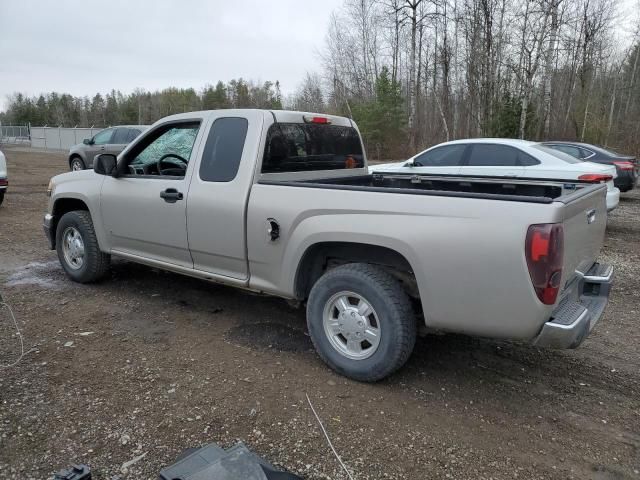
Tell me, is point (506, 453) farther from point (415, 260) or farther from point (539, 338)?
point (415, 260)

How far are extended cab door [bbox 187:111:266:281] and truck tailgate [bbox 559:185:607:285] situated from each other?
7.44 feet

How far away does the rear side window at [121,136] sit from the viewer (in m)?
17.7

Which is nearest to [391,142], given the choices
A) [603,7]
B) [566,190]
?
[603,7]

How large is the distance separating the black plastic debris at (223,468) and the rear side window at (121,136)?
1700cm

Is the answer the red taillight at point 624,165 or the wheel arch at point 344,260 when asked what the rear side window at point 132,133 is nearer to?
the red taillight at point 624,165

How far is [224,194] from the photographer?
405 cm

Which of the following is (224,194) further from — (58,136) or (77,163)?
(58,136)

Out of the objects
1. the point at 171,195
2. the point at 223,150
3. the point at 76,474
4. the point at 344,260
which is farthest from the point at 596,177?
the point at 76,474

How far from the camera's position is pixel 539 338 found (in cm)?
288

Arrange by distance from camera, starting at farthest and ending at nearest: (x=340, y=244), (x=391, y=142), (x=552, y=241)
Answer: (x=391, y=142) → (x=340, y=244) → (x=552, y=241)

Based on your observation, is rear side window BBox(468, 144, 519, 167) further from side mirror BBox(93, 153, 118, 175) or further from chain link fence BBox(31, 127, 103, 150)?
chain link fence BBox(31, 127, 103, 150)

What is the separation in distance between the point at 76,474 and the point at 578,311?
294 cm

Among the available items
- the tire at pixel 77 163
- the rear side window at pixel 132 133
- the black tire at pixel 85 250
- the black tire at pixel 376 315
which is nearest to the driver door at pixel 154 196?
the black tire at pixel 85 250

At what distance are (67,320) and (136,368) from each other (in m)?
1.29
